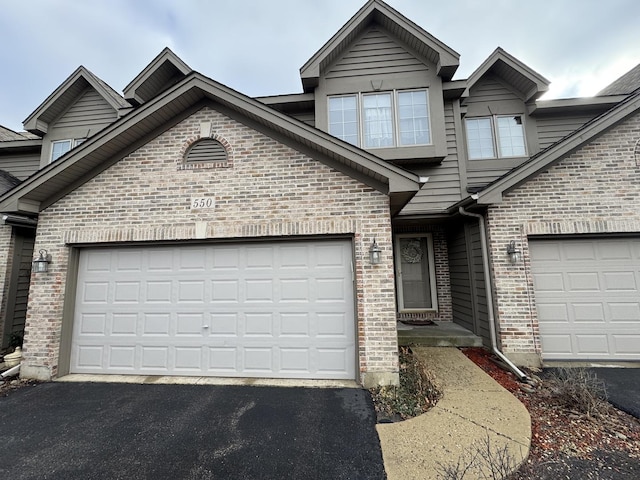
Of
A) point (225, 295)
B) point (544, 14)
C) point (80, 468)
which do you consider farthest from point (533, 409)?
point (544, 14)

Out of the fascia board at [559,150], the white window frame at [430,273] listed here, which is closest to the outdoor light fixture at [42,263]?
the white window frame at [430,273]

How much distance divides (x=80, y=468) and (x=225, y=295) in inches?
114

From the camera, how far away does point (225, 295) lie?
217 inches

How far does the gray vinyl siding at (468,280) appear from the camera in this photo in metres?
6.73

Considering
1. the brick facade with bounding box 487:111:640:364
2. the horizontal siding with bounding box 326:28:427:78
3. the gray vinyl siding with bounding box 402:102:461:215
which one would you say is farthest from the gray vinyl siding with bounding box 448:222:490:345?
the horizontal siding with bounding box 326:28:427:78

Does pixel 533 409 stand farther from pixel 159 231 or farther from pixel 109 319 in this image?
pixel 109 319

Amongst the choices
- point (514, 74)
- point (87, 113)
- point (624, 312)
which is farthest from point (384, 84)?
point (87, 113)

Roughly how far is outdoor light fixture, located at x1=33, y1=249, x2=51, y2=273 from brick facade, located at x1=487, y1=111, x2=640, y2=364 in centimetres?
881

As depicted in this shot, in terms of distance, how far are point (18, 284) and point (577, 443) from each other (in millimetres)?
11235

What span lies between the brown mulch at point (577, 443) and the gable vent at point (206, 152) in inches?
244

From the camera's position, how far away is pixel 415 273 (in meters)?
8.97

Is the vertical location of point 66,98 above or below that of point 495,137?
above

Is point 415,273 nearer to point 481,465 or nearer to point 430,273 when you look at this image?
point 430,273

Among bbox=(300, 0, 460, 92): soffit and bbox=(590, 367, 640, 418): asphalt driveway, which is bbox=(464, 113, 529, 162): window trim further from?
bbox=(590, 367, 640, 418): asphalt driveway
